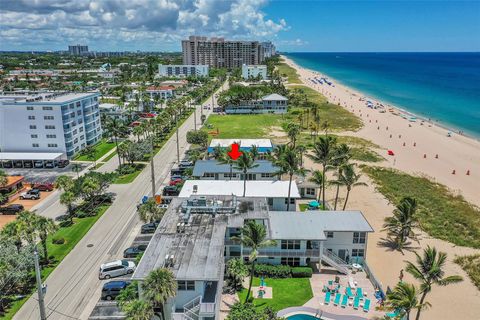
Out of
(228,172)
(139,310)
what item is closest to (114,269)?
(139,310)

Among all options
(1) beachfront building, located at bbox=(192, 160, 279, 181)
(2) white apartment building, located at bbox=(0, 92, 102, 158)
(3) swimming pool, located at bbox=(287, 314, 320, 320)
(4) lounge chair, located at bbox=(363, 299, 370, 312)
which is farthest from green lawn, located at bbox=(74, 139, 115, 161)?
(4) lounge chair, located at bbox=(363, 299, 370, 312)

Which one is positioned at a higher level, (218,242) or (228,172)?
(218,242)

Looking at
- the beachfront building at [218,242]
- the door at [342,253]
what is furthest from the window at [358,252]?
the door at [342,253]

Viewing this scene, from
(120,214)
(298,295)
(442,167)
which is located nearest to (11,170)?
(120,214)

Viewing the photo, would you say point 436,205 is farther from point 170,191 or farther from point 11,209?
point 11,209

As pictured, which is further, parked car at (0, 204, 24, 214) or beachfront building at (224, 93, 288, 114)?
beachfront building at (224, 93, 288, 114)

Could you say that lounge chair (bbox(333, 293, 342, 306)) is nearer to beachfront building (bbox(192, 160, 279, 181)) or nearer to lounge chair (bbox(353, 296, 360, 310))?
lounge chair (bbox(353, 296, 360, 310))

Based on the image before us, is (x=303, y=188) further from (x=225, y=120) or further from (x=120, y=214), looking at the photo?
(x=225, y=120)
